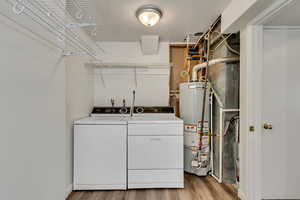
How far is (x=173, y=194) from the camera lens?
81.4 inches

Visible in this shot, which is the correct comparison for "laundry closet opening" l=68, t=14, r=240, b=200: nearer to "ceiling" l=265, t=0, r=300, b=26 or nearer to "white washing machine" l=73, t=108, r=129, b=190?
"white washing machine" l=73, t=108, r=129, b=190

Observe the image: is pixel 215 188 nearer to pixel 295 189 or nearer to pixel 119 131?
pixel 295 189

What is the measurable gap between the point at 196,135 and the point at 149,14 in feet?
5.69

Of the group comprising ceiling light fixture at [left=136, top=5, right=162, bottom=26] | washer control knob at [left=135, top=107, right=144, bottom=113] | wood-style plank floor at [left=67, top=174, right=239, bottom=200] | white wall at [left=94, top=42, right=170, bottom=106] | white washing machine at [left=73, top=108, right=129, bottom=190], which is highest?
ceiling light fixture at [left=136, top=5, right=162, bottom=26]

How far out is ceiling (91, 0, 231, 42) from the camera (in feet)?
6.17

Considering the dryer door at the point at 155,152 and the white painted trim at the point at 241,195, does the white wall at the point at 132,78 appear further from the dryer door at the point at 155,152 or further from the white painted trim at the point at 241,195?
the white painted trim at the point at 241,195

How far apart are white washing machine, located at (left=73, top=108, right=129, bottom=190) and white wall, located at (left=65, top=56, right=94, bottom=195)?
70 mm

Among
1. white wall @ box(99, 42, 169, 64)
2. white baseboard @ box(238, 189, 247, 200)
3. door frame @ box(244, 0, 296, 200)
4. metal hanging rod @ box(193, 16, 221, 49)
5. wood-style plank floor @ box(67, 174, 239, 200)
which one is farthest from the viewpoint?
white wall @ box(99, 42, 169, 64)

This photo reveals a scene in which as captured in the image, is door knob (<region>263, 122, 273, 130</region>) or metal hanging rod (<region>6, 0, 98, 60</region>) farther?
door knob (<region>263, 122, 273, 130</region>)

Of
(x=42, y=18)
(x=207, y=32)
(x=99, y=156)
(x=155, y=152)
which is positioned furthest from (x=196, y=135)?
(x=42, y=18)

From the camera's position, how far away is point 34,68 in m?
1.01

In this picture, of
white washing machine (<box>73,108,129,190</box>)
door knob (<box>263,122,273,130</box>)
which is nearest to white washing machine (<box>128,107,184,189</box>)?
white washing machine (<box>73,108,129,190</box>)

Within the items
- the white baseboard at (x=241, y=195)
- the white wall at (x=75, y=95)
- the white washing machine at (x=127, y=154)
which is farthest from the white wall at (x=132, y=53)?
the white baseboard at (x=241, y=195)

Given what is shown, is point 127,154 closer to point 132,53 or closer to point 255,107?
point 255,107
